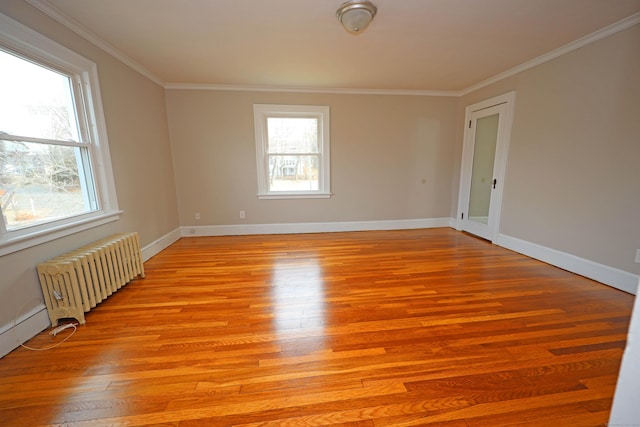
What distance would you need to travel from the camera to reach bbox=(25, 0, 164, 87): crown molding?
2.00 m

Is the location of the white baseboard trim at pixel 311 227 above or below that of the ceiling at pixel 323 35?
below

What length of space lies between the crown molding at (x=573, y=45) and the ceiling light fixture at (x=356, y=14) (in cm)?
235

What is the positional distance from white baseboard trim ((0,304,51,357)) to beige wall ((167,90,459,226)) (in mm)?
2607

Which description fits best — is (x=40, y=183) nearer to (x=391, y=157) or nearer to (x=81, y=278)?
(x=81, y=278)

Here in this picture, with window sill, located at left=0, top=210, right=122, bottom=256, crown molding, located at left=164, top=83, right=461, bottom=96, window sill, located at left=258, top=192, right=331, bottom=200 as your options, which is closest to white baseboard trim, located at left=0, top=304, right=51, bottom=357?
window sill, located at left=0, top=210, right=122, bottom=256

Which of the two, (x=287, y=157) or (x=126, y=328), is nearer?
(x=126, y=328)

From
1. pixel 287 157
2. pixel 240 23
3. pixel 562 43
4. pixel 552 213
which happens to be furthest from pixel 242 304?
pixel 562 43

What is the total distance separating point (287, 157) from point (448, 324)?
351 centimetres

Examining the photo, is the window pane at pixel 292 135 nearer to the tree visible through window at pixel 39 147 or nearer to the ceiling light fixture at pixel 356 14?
the ceiling light fixture at pixel 356 14

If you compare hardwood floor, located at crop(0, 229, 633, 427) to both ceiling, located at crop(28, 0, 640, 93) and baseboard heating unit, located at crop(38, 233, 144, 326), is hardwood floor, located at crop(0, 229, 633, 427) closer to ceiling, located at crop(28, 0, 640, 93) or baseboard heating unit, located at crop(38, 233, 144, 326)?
baseboard heating unit, located at crop(38, 233, 144, 326)

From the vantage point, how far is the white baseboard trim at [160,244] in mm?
3385

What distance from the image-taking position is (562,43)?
8.93 feet

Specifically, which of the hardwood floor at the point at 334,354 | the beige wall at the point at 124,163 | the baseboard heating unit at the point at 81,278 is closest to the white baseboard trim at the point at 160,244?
the beige wall at the point at 124,163

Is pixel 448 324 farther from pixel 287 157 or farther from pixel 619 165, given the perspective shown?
pixel 287 157
